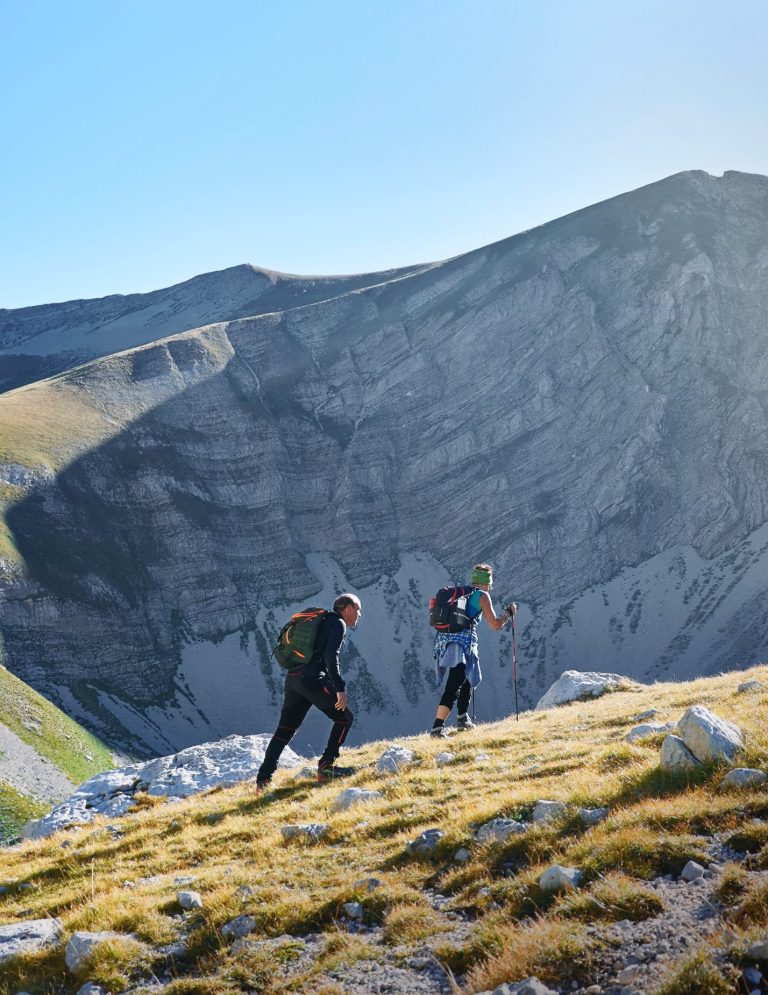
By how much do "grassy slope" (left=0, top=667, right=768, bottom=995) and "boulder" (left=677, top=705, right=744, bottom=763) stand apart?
21 cm

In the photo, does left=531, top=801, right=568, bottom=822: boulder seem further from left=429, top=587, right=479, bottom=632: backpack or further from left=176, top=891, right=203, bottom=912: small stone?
left=429, top=587, right=479, bottom=632: backpack

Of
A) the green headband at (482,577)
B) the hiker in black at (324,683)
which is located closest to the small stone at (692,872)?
the hiker in black at (324,683)

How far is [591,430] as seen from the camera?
410 feet

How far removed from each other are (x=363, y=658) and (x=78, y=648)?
128 feet

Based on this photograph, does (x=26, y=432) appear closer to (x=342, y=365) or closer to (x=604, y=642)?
(x=342, y=365)

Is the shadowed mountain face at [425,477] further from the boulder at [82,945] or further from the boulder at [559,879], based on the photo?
the boulder at [559,879]

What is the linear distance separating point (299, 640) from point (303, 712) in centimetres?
156

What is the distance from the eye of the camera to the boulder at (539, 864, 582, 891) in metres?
6.55

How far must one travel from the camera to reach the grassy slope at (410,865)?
245 inches

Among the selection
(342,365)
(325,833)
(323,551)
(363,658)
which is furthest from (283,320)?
(325,833)

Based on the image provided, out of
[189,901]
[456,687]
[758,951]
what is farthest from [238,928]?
[456,687]

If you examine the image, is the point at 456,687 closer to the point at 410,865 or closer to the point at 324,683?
the point at 324,683

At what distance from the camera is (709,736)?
8.71 meters

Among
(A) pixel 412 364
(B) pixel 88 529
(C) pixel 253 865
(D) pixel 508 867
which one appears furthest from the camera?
(A) pixel 412 364
